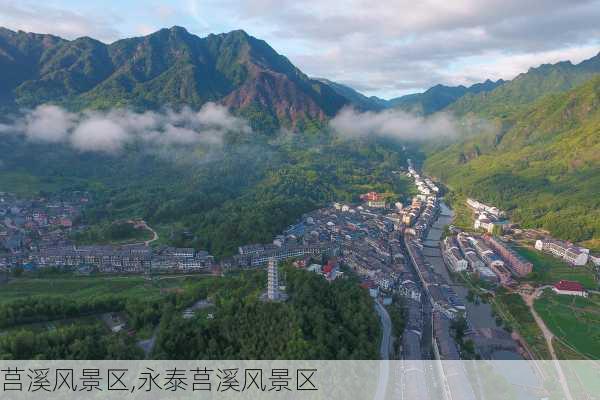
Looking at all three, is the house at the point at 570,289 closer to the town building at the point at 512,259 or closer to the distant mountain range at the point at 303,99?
the town building at the point at 512,259

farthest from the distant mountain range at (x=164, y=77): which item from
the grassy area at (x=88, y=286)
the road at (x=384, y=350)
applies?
the road at (x=384, y=350)

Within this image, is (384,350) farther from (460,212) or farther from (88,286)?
(460,212)

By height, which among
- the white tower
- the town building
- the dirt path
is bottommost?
the dirt path

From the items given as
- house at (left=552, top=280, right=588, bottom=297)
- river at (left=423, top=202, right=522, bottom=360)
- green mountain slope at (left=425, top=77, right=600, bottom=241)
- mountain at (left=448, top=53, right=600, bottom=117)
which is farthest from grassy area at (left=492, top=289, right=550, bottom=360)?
mountain at (left=448, top=53, right=600, bottom=117)

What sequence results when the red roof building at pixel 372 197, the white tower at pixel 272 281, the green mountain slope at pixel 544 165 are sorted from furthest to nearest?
the red roof building at pixel 372 197 < the green mountain slope at pixel 544 165 < the white tower at pixel 272 281

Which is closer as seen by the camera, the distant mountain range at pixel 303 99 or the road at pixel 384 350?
the road at pixel 384 350

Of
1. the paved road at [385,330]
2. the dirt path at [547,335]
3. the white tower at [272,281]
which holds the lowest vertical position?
the dirt path at [547,335]

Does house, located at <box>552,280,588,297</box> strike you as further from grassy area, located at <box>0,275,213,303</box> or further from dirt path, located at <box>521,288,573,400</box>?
grassy area, located at <box>0,275,213,303</box>
